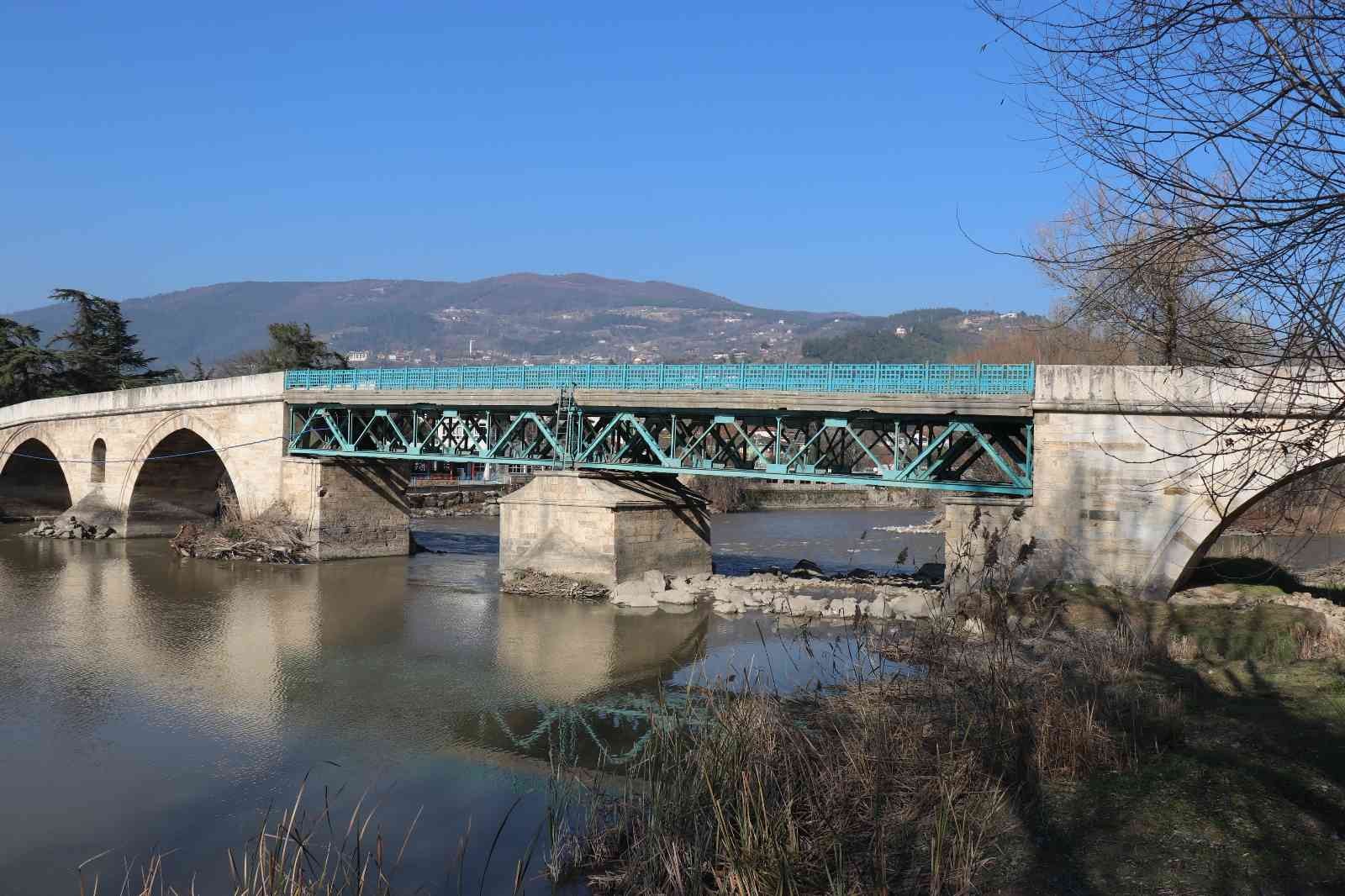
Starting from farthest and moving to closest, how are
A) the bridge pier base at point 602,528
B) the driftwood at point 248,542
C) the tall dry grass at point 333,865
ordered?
the driftwood at point 248,542, the bridge pier base at point 602,528, the tall dry grass at point 333,865

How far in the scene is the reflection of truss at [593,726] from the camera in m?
11.7

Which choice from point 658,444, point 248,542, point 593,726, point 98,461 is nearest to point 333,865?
point 593,726

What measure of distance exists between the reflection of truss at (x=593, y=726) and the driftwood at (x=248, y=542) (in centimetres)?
1679

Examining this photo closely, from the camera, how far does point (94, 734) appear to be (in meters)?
12.9

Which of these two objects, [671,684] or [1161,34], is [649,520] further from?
[1161,34]

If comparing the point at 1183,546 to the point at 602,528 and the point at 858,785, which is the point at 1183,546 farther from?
the point at 858,785

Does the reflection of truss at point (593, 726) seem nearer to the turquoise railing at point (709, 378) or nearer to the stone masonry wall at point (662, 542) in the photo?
the turquoise railing at point (709, 378)

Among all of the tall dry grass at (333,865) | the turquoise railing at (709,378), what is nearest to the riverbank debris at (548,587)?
the turquoise railing at (709,378)

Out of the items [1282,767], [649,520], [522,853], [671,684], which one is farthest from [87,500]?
[1282,767]

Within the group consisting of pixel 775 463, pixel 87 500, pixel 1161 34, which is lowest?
pixel 87 500

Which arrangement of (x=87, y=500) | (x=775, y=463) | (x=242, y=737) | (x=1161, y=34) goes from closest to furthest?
(x=1161, y=34) < (x=242, y=737) < (x=775, y=463) < (x=87, y=500)

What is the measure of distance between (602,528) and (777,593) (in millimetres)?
3916

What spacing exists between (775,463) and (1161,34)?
16.3 meters

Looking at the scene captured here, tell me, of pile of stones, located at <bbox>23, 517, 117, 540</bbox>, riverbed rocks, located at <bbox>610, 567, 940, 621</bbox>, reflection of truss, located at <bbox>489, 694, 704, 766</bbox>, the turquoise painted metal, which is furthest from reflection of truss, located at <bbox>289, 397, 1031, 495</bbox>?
pile of stones, located at <bbox>23, 517, 117, 540</bbox>
